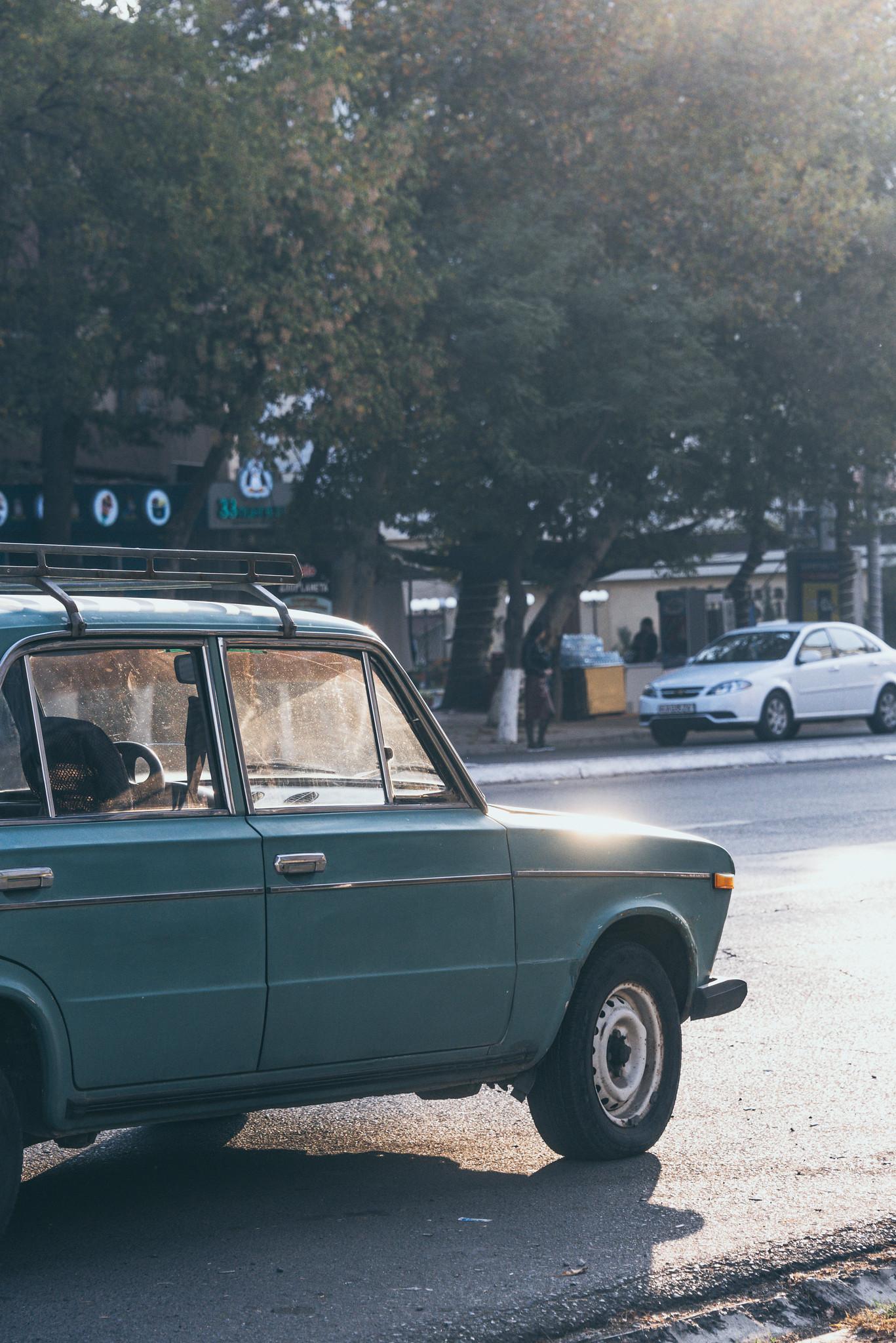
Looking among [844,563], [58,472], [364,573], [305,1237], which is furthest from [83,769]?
[844,563]

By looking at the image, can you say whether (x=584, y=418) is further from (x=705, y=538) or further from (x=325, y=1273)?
(x=325, y=1273)

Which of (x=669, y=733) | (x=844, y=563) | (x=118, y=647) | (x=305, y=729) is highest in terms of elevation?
(x=844, y=563)

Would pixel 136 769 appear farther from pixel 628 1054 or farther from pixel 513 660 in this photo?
pixel 513 660

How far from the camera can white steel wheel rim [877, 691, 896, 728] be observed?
26.5 m

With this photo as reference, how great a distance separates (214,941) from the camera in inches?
175

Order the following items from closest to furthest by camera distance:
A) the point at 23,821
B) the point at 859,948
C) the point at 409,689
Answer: the point at 23,821 → the point at 409,689 → the point at 859,948

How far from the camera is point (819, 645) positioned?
84.6 ft

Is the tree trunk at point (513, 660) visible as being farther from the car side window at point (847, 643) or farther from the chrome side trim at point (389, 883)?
the chrome side trim at point (389, 883)

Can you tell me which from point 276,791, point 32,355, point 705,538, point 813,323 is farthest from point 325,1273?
point 705,538

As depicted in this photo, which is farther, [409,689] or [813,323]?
[813,323]

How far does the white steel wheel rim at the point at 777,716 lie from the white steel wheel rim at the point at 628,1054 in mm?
19710

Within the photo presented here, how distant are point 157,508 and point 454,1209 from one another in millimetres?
23075

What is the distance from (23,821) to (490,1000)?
58.6 inches

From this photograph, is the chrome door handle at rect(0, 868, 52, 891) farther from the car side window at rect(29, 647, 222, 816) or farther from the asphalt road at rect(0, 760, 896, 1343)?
the asphalt road at rect(0, 760, 896, 1343)
